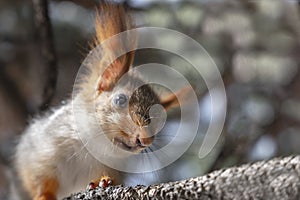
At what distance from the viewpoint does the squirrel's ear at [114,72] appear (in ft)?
3.08

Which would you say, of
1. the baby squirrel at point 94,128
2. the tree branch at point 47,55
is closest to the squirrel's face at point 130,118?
the baby squirrel at point 94,128

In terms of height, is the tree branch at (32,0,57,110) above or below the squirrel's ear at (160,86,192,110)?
above

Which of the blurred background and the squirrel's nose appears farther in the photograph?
the blurred background

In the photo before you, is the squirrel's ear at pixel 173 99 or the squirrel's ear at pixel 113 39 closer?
the squirrel's ear at pixel 113 39

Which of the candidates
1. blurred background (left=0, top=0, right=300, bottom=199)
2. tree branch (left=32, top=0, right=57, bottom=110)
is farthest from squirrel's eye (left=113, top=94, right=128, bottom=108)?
tree branch (left=32, top=0, right=57, bottom=110)

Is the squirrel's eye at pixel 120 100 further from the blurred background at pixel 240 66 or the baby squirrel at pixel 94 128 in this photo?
the blurred background at pixel 240 66

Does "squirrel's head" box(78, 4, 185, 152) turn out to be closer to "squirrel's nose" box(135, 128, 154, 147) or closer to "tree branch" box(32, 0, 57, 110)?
"squirrel's nose" box(135, 128, 154, 147)

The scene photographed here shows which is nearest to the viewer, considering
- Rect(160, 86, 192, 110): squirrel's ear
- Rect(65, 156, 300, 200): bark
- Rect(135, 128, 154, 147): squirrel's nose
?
Rect(65, 156, 300, 200): bark

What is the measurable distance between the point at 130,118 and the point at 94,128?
0.10m

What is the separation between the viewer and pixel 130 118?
0.90m

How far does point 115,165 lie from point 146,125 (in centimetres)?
14

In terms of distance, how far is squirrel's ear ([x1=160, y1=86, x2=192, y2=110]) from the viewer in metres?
1.00

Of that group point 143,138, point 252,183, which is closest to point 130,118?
point 143,138

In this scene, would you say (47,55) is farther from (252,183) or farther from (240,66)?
(252,183)
